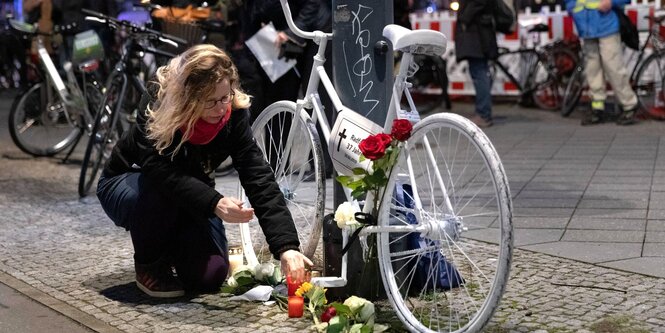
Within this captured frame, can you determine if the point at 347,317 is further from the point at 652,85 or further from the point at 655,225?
the point at 652,85

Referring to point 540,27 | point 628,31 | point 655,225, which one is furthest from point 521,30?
point 655,225

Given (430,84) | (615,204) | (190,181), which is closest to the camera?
(190,181)

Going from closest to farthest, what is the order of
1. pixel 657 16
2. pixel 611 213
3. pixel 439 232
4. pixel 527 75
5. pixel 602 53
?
1. pixel 439 232
2. pixel 611 213
3. pixel 602 53
4. pixel 657 16
5. pixel 527 75

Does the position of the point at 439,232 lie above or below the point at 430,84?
above

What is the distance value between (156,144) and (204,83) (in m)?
0.37

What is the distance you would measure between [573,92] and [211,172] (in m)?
7.19

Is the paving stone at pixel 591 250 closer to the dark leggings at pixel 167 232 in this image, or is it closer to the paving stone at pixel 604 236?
the paving stone at pixel 604 236

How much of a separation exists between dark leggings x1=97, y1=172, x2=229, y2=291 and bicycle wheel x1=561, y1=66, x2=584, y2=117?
6922mm

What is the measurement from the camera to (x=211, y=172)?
491cm

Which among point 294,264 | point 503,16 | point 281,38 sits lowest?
point 294,264

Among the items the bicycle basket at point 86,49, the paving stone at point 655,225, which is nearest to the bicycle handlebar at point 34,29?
the bicycle basket at point 86,49

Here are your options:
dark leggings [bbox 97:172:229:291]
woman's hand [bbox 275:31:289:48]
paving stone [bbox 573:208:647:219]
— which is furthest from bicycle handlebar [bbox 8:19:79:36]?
paving stone [bbox 573:208:647:219]

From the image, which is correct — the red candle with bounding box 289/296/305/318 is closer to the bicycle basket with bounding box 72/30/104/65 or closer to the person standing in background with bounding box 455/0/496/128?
the bicycle basket with bounding box 72/30/104/65

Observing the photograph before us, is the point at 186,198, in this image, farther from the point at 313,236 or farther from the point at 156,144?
the point at 313,236
